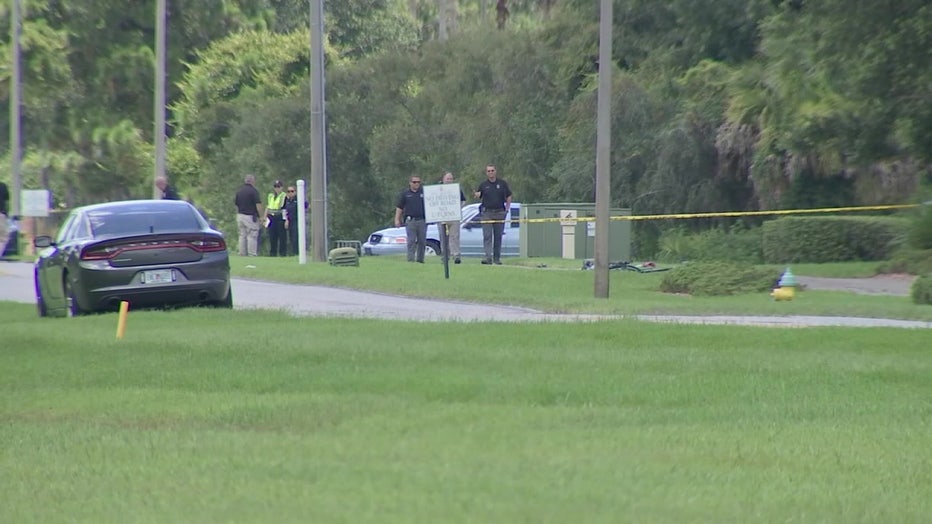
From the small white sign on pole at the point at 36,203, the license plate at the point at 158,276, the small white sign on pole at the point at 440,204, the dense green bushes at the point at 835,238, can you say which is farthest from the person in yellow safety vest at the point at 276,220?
the license plate at the point at 158,276

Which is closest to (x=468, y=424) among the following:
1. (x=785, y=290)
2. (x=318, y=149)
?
(x=785, y=290)

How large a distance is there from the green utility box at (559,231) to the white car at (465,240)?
2.14 metres

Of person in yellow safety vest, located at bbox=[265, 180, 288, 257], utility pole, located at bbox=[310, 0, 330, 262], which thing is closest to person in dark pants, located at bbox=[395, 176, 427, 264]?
utility pole, located at bbox=[310, 0, 330, 262]

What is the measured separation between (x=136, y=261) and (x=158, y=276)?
0.31 m

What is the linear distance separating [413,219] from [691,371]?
18.2 m

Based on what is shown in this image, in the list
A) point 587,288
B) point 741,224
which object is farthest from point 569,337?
point 741,224

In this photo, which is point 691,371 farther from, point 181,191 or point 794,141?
point 181,191

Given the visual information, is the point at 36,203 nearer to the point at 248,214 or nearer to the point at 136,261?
the point at 248,214

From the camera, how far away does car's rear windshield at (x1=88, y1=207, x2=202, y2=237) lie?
59.5ft

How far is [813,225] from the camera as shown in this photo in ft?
98.3

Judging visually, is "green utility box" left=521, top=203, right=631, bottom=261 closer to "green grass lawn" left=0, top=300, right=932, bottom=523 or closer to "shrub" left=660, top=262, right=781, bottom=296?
"shrub" left=660, top=262, right=781, bottom=296

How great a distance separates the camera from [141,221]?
1836 centimetres

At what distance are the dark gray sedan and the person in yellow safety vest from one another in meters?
16.0

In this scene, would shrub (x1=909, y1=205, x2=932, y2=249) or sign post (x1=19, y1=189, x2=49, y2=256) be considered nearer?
shrub (x1=909, y1=205, x2=932, y2=249)
